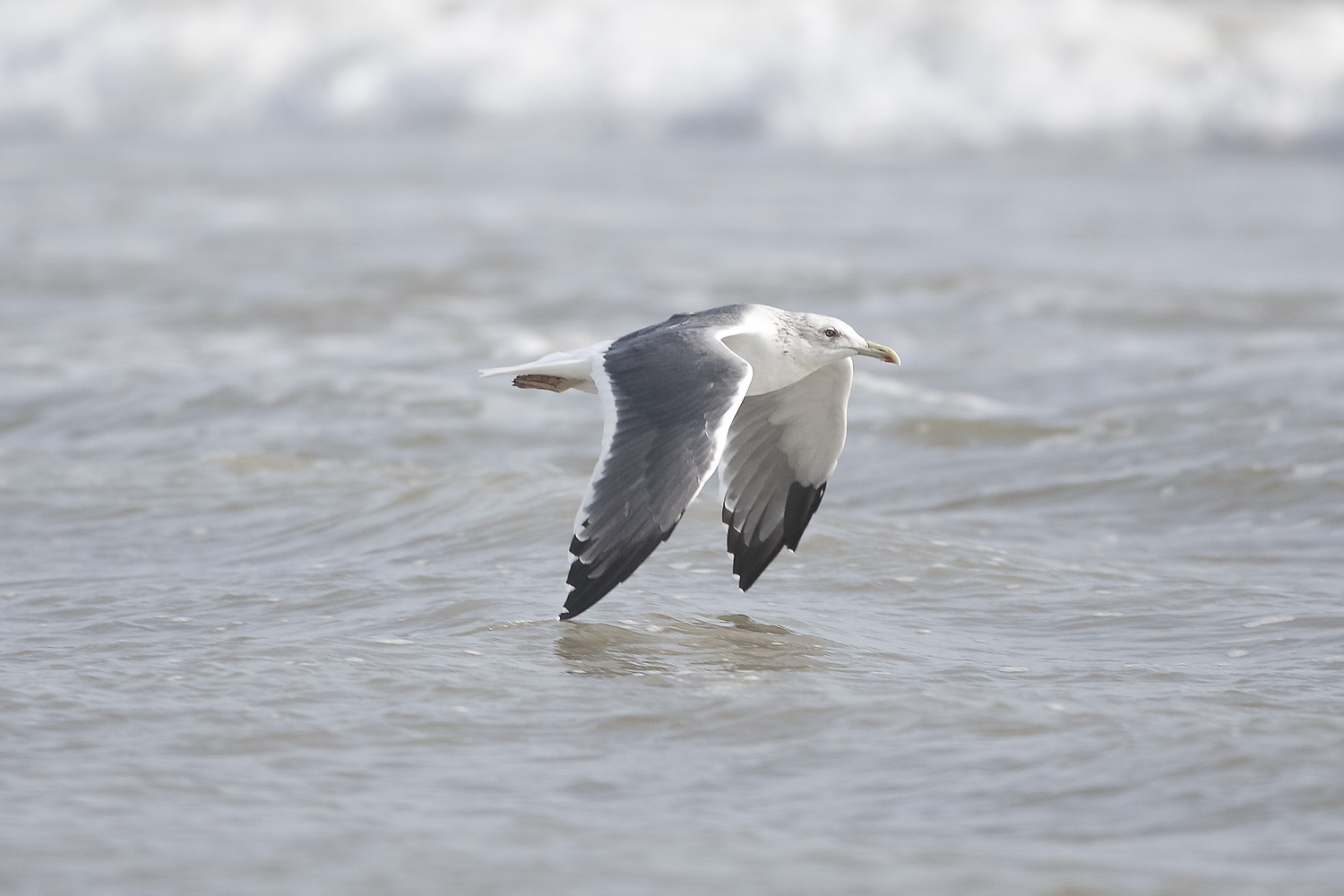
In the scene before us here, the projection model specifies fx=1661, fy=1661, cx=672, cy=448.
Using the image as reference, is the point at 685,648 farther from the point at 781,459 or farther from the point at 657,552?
the point at 657,552

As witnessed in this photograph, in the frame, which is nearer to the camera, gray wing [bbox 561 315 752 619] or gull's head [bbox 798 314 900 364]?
gray wing [bbox 561 315 752 619]

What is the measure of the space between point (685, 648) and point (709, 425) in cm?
77

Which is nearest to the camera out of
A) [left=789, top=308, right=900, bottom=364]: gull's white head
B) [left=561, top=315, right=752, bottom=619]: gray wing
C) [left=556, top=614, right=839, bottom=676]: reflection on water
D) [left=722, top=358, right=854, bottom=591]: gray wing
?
[left=561, top=315, right=752, bottom=619]: gray wing

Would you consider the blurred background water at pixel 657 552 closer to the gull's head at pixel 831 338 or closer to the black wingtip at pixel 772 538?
the black wingtip at pixel 772 538

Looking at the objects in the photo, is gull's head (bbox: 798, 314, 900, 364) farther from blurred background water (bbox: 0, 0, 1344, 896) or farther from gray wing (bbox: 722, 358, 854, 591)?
blurred background water (bbox: 0, 0, 1344, 896)

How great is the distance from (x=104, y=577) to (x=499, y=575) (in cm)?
141

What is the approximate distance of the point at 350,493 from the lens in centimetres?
719

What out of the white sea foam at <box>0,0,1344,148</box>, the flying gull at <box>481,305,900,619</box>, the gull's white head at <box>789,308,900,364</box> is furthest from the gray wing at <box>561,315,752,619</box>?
the white sea foam at <box>0,0,1344,148</box>

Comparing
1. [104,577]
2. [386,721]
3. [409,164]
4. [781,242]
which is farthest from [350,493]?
[409,164]

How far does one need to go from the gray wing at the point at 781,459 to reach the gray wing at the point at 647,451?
843 mm

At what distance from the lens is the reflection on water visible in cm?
480

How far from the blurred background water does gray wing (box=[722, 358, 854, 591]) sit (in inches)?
9.6

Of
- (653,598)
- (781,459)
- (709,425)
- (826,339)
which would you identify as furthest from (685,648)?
(826,339)

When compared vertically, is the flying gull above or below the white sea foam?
below
